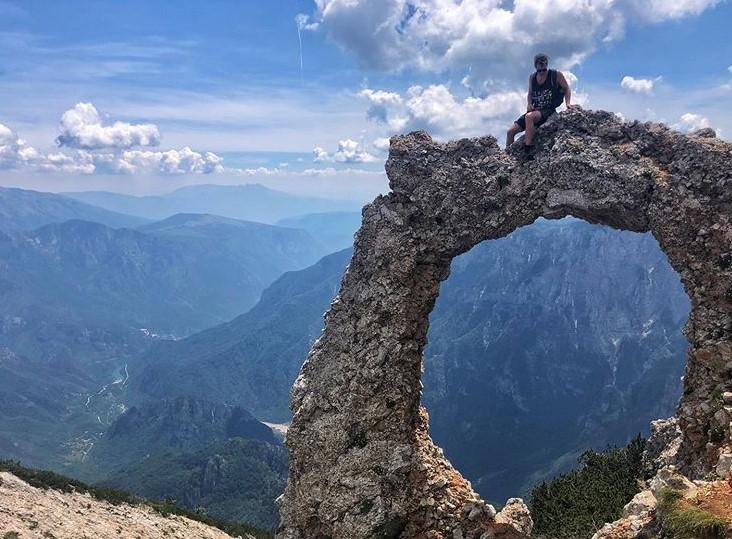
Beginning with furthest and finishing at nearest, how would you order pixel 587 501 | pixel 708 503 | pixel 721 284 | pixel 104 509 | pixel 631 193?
pixel 104 509 → pixel 587 501 → pixel 631 193 → pixel 721 284 → pixel 708 503

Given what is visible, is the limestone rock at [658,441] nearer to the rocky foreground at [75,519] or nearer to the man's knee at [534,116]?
the man's knee at [534,116]

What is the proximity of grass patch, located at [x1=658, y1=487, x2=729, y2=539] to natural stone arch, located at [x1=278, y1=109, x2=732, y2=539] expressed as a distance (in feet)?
19.1

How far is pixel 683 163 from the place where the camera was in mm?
20656

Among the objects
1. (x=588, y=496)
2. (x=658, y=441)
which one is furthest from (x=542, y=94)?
(x=588, y=496)

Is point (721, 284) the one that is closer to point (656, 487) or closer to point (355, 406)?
point (656, 487)

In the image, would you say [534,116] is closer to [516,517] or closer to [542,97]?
[542,97]

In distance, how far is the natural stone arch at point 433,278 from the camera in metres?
20.3

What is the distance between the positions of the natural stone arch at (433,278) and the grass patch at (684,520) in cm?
582

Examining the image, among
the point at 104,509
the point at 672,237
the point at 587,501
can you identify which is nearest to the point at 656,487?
the point at 672,237

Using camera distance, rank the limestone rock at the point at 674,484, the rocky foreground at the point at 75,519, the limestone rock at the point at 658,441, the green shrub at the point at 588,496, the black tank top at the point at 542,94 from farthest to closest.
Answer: the rocky foreground at the point at 75,519 → the limestone rock at the point at 658,441 → the green shrub at the point at 588,496 → the black tank top at the point at 542,94 → the limestone rock at the point at 674,484

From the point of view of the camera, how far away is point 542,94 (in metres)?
23.4

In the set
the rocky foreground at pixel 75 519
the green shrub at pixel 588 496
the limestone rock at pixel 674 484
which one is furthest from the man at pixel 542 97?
the rocky foreground at pixel 75 519

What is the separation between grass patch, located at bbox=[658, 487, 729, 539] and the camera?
42.2ft

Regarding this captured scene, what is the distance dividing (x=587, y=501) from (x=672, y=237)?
19010 millimetres
